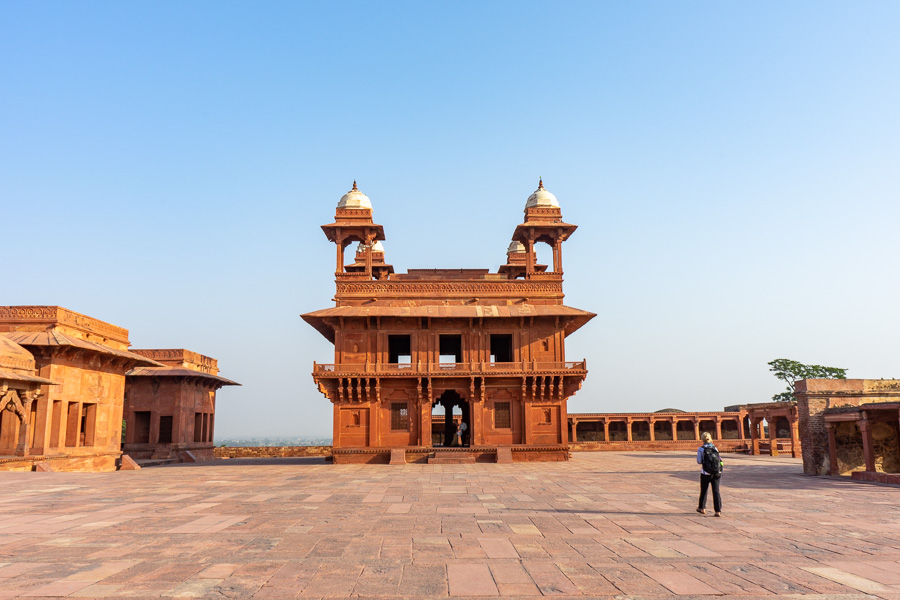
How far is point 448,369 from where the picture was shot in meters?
25.7

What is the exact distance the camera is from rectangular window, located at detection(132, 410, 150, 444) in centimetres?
3397

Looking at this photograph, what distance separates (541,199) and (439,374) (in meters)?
10.4

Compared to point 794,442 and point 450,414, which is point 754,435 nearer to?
point 794,442

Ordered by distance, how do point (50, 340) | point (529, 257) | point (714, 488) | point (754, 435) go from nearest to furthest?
1. point (714, 488)
2. point (50, 340)
3. point (529, 257)
4. point (754, 435)

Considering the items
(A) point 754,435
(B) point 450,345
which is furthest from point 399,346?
(A) point 754,435

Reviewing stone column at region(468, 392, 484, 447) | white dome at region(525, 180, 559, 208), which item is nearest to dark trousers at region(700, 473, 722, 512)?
stone column at region(468, 392, 484, 447)

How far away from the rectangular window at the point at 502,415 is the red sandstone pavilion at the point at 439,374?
4 cm

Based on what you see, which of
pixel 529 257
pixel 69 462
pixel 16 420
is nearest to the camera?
pixel 69 462

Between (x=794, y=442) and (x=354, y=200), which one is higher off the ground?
(x=354, y=200)

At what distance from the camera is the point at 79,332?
27.8 meters

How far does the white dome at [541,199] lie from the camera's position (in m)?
29.7

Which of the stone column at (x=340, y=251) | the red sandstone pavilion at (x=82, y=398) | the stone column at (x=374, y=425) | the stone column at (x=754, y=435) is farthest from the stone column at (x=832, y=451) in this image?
the red sandstone pavilion at (x=82, y=398)

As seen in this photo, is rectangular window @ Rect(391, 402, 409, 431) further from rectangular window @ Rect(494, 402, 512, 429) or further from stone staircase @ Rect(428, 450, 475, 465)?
rectangular window @ Rect(494, 402, 512, 429)

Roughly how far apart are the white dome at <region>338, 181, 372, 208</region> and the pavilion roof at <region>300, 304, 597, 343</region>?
561cm
